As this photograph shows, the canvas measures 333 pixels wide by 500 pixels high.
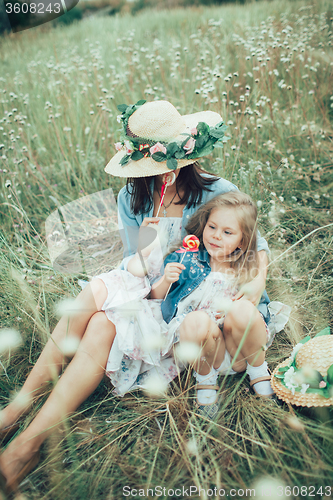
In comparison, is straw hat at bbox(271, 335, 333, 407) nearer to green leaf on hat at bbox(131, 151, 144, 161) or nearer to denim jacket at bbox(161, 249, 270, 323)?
denim jacket at bbox(161, 249, 270, 323)

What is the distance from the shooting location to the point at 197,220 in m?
1.80


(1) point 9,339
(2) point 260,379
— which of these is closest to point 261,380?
(2) point 260,379

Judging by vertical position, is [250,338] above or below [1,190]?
below

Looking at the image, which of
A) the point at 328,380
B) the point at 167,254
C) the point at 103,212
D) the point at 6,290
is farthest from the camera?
the point at 103,212

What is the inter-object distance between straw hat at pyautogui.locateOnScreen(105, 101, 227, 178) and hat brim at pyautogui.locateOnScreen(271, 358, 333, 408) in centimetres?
108

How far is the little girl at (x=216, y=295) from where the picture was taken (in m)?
1.46

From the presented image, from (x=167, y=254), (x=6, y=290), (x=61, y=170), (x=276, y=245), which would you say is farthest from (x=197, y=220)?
(x=61, y=170)

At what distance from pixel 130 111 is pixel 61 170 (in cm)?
174

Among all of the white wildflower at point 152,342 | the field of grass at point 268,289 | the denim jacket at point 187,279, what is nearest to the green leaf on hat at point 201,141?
the denim jacket at point 187,279

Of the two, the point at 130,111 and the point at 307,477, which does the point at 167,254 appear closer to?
the point at 130,111

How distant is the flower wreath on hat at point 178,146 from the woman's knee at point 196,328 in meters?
0.70

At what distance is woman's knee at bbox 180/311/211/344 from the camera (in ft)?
4.67

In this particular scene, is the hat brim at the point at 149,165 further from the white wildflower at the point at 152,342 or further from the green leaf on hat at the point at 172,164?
the white wildflower at the point at 152,342

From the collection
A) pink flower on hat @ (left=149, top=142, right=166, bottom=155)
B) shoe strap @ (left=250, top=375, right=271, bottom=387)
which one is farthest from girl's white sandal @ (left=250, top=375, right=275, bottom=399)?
pink flower on hat @ (left=149, top=142, right=166, bottom=155)
